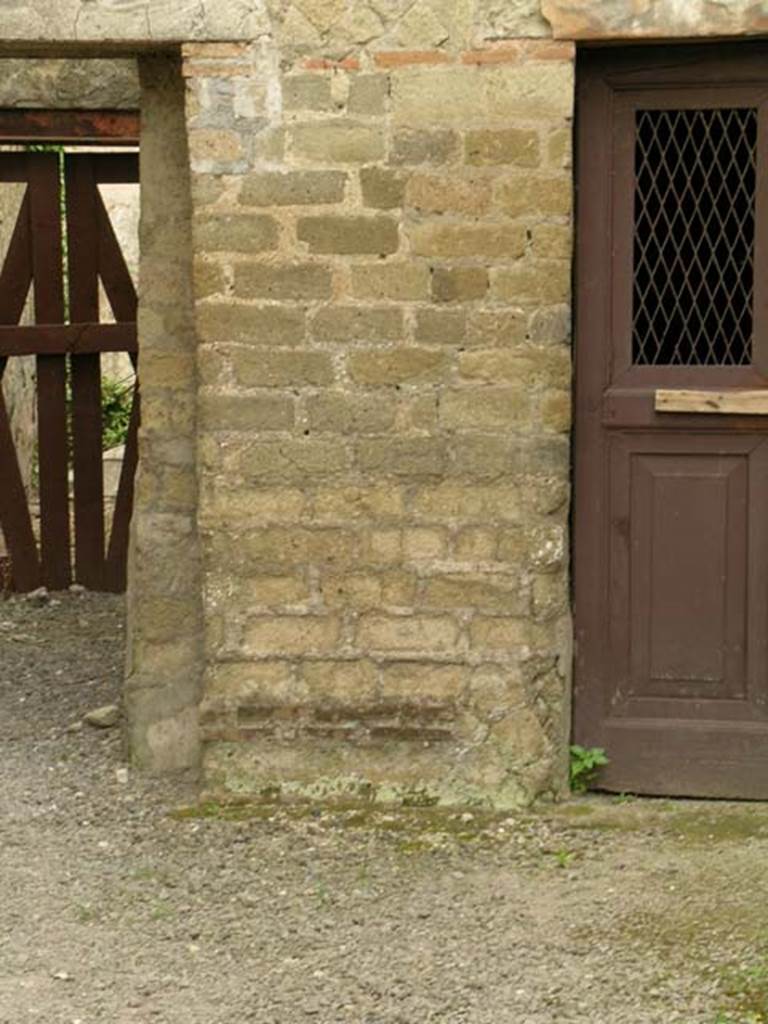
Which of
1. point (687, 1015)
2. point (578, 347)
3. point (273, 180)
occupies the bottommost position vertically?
point (687, 1015)

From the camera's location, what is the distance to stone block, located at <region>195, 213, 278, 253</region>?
18.4 ft

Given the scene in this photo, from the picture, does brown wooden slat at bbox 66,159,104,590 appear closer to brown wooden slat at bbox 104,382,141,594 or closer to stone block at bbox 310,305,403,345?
brown wooden slat at bbox 104,382,141,594

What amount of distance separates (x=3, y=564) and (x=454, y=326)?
4774mm

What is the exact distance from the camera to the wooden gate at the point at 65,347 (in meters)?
9.47

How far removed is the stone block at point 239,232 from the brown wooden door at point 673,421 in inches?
39.1

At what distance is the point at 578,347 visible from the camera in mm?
5738

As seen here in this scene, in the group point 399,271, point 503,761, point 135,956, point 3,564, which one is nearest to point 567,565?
point 503,761

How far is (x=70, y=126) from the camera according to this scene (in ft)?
25.7

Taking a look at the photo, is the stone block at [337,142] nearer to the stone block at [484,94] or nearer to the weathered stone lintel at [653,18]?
the stone block at [484,94]

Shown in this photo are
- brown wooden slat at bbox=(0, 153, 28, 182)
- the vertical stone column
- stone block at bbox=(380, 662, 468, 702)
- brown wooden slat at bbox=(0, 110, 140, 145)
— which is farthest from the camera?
brown wooden slat at bbox=(0, 153, 28, 182)

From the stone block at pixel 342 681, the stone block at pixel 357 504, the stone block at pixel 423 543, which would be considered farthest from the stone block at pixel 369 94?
the stone block at pixel 342 681

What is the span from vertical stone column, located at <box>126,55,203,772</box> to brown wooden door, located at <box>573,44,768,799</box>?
132 cm

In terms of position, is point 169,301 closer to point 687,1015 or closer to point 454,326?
point 454,326

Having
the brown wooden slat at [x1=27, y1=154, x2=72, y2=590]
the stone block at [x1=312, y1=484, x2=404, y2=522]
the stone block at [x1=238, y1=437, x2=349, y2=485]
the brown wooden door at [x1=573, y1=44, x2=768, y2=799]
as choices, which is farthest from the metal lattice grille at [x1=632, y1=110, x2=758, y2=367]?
the brown wooden slat at [x1=27, y1=154, x2=72, y2=590]
